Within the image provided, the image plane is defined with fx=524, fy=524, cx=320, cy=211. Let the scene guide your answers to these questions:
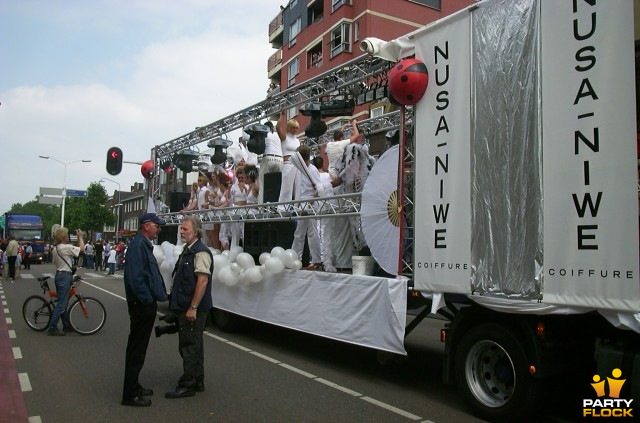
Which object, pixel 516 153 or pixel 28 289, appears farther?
pixel 28 289

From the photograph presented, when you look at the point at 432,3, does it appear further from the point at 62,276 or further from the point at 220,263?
the point at 62,276

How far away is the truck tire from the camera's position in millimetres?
4402

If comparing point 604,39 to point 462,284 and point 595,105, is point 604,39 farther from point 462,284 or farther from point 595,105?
point 462,284

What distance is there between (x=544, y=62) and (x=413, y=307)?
2.85m

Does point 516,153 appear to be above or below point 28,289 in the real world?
above

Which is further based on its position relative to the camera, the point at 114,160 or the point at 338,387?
the point at 114,160

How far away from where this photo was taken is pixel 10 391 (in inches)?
222

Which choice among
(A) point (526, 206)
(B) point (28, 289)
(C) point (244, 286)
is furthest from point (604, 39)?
(B) point (28, 289)

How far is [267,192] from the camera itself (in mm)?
9328

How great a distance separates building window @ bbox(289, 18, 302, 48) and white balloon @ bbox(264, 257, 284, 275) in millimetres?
28480

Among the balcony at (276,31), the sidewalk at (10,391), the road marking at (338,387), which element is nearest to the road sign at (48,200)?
the balcony at (276,31)

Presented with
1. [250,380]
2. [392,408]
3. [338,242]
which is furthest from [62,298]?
[392,408]

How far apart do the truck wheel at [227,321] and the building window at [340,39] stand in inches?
852

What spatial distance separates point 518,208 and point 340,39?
2615 centimetres
